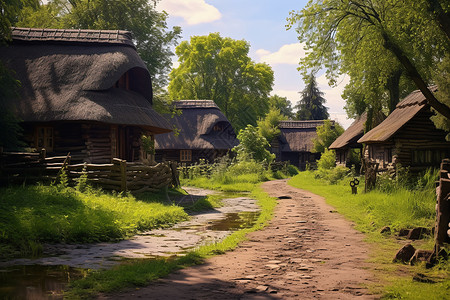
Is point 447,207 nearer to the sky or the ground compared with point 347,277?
nearer to the sky

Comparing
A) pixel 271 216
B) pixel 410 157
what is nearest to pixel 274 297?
pixel 271 216

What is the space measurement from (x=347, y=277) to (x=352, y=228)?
5.47 m

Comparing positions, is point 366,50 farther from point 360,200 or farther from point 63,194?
point 63,194

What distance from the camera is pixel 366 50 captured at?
17.4m

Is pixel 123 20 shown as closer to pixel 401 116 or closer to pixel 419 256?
pixel 401 116

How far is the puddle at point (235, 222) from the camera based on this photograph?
12.2 metres

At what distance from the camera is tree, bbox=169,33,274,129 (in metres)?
57.7

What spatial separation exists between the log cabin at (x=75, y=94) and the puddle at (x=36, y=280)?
12.3 metres

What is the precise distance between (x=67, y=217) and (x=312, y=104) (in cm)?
7641

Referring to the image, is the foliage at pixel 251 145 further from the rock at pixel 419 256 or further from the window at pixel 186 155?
the rock at pixel 419 256

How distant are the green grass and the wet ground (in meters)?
0.39

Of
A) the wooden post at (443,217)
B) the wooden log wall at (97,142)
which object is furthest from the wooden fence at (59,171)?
the wooden post at (443,217)

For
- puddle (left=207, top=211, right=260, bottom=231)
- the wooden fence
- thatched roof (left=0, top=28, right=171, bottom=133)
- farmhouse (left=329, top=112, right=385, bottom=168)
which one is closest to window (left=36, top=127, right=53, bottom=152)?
thatched roof (left=0, top=28, right=171, bottom=133)

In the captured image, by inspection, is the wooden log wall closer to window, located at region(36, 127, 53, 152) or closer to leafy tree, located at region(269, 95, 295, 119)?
window, located at region(36, 127, 53, 152)
